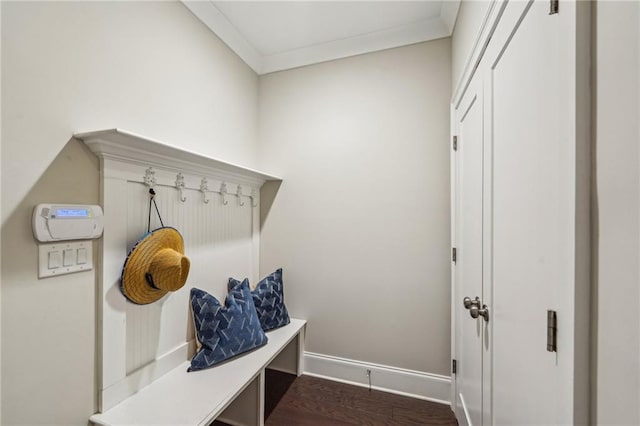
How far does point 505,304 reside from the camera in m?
0.91

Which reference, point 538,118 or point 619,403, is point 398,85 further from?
point 619,403

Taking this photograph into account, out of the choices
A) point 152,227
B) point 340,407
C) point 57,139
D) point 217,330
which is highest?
point 57,139

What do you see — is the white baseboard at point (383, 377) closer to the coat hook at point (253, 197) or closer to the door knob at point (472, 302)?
the door knob at point (472, 302)

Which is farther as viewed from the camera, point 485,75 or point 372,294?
point 372,294

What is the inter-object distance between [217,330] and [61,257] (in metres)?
0.83

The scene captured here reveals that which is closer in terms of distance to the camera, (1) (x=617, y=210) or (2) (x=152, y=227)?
(1) (x=617, y=210)

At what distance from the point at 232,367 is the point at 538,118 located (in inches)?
68.2

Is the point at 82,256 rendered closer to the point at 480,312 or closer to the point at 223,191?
the point at 223,191

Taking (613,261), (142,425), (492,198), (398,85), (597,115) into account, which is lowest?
(142,425)

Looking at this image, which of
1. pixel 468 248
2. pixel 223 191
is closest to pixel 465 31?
Answer: pixel 468 248

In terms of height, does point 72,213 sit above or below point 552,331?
above

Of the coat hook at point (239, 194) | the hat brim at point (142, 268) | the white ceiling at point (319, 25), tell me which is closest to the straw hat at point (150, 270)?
the hat brim at point (142, 268)

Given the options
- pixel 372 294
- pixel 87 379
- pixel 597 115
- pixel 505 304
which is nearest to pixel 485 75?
pixel 597 115

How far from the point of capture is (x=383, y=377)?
1971mm
